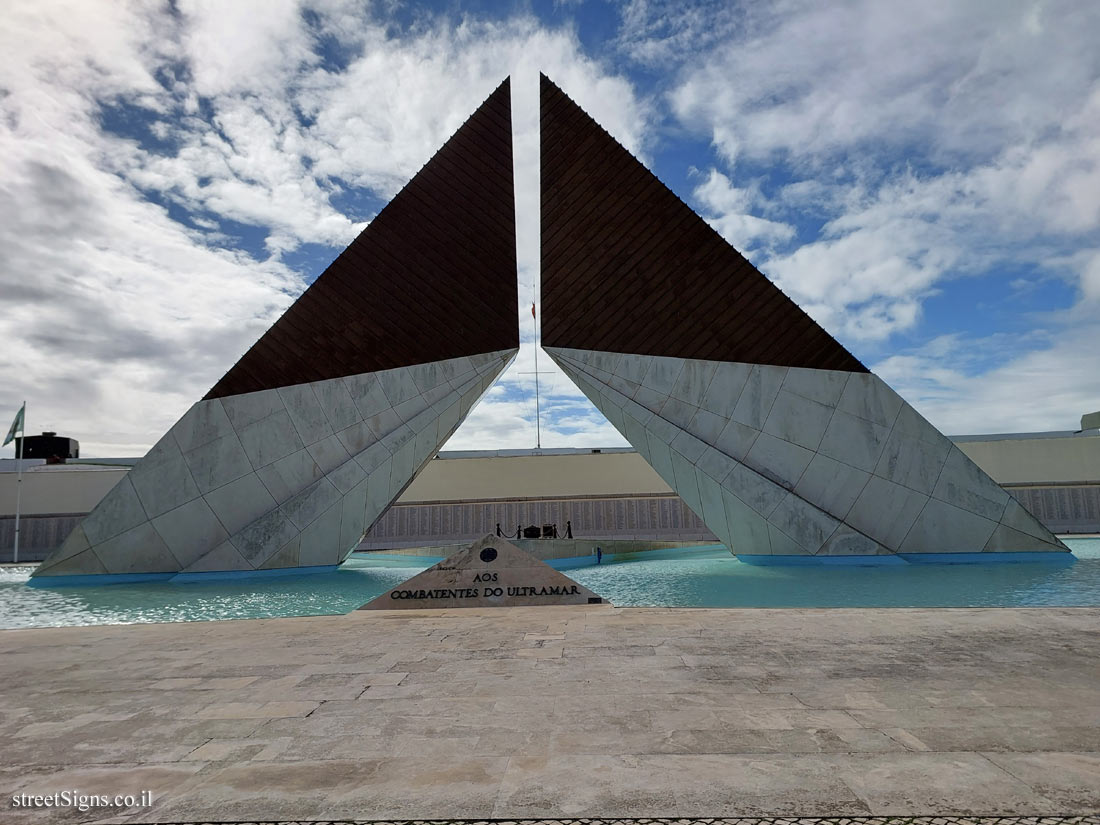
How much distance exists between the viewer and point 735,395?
12508 mm

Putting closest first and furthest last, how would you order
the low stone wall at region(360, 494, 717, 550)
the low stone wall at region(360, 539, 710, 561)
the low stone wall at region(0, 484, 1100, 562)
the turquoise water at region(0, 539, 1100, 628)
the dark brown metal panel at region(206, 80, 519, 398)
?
1. the turquoise water at region(0, 539, 1100, 628)
2. the dark brown metal panel at region(206, 80, 519, 398)
3. the low stone wall at region(360, 539, 710, 561)
4. the low stone wall at region(0, 484, 1100, 562)
5. the low stone wall at region(360, 494, 717, 550)

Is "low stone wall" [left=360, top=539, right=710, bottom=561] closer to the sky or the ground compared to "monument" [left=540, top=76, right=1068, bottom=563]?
closer to the ground

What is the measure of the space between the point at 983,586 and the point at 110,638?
963 cm

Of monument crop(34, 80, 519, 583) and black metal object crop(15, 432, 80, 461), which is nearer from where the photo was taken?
monument crop(34, 80, 519, 583)

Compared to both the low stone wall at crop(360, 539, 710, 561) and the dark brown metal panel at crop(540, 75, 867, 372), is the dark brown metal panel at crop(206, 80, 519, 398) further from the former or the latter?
the low stone wall at crop(360, 539, 710, 561)

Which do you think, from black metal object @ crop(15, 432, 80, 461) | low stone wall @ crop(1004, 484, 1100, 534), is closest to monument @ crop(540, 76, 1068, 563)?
low stone wall @ crop(1004, 484, 1100, 534)

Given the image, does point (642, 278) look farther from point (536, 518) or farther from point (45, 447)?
point (45, 447)

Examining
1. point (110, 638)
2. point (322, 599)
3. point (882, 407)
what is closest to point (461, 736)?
point (110, 638)

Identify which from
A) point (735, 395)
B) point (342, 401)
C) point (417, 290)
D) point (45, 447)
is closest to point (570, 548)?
point (735, 395)

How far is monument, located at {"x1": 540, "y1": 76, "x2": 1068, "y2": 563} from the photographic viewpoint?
11648mm

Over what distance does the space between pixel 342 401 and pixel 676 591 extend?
733 centimetres

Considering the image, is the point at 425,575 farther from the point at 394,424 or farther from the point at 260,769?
the point at 394,424

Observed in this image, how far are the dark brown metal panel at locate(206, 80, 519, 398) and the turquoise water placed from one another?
414 centimetres

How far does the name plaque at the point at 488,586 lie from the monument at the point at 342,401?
617 centimetres
